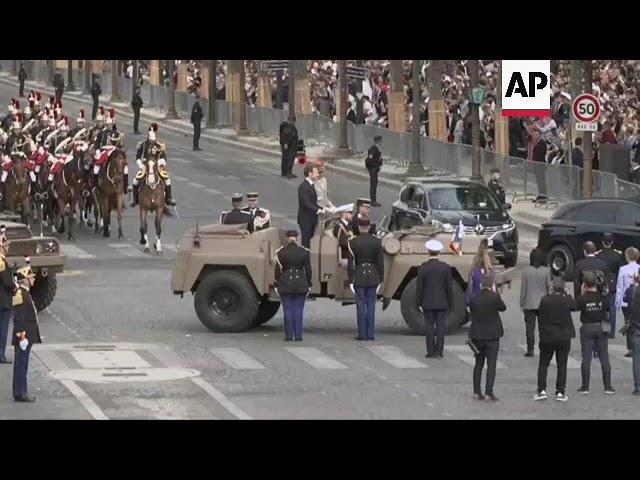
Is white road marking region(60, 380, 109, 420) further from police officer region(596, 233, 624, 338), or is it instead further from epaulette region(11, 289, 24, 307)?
police officer region(596, 233, 624, 338)

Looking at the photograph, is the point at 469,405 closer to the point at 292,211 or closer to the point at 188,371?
the point at 188,371

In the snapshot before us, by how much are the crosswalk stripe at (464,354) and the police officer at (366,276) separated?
125 centimetres

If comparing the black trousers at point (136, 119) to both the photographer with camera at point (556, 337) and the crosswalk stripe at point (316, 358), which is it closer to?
the crosswalk stripe at point (316, 358)

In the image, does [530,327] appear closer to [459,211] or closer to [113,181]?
[459,211]

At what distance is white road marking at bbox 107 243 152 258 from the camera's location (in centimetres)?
3931

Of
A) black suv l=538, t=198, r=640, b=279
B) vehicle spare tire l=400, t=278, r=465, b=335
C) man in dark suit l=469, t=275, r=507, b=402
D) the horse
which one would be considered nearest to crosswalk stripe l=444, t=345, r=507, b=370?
vehicle spare tire l=400, t=278, r=465, b=335

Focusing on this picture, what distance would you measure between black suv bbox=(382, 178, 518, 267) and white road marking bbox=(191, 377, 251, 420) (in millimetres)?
12823

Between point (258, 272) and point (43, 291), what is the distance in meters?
3.94

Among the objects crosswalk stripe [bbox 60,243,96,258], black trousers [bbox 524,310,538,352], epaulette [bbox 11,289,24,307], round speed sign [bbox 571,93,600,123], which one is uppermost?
round speed sign [bbox 571,93,600,123]

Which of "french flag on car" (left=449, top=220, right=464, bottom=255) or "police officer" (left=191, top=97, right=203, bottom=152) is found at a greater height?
"french flag on car" (left=449, top=220, right=464, bottom=255)

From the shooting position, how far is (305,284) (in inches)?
1097

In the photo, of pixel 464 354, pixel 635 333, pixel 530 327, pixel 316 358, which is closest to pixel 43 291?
pixel 316 358

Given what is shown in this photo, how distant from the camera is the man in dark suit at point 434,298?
87.5ft
